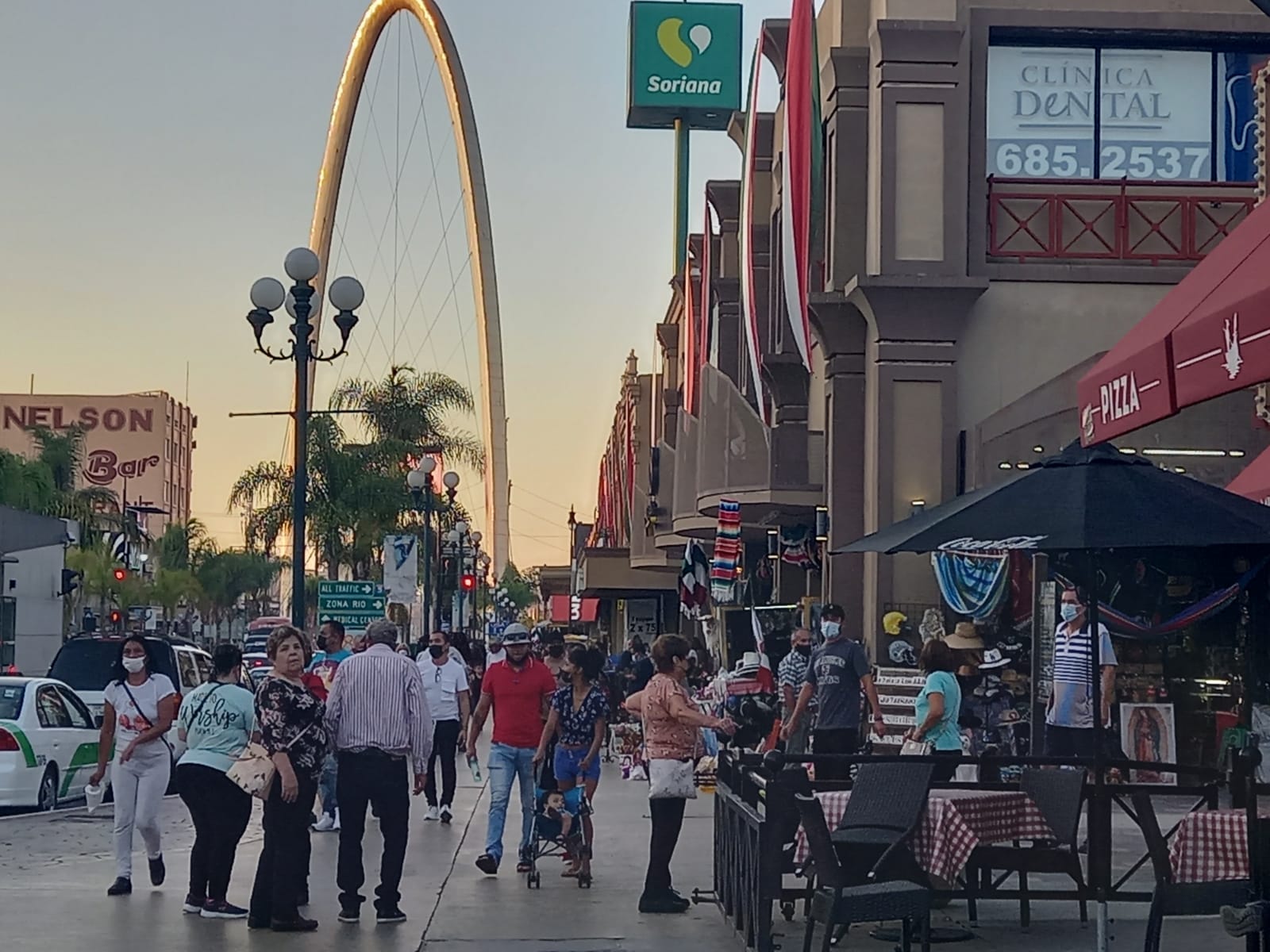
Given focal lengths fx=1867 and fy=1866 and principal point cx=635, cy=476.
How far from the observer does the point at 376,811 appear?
11.9m

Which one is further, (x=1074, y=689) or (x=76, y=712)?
(x=76, y=712)

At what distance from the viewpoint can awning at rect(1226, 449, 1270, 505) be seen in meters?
14.6

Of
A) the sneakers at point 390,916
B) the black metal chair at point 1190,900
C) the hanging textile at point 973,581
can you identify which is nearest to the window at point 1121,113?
the hanging textile at point 973,581

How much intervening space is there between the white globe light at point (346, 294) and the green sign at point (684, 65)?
48.5 meters

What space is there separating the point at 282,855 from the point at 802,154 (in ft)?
48.8

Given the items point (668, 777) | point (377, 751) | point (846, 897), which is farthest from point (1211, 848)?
point (377, 751)

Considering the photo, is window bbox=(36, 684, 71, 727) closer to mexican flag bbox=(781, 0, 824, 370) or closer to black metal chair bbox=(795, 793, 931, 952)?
mexican flag bbox=(781, 0, 824, 370)

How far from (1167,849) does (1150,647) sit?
9.36 meters

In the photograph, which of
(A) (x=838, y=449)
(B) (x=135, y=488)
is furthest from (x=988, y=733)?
(B) (x=135, y=488)

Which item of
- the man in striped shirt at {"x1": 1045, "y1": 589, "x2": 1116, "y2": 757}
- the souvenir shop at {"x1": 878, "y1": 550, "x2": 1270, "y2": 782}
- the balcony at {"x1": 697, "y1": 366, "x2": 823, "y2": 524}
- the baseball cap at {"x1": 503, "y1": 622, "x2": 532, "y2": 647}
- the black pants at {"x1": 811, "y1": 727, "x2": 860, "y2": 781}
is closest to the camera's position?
the baseball cap at {"x1": 503, "y1": 622, "x2": 532, "y2": 647}

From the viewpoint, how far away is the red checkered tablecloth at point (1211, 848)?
9.34 m

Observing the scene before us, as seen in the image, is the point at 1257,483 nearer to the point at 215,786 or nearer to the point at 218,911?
the point at 215,786

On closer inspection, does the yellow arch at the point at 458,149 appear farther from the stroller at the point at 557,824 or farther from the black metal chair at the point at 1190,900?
the black metal chair at the point at 1190,900

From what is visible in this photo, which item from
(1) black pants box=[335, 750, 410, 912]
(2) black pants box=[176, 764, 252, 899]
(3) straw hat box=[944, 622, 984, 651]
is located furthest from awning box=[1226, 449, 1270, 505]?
(2) black pants box=[176, 764, 252, 899]
